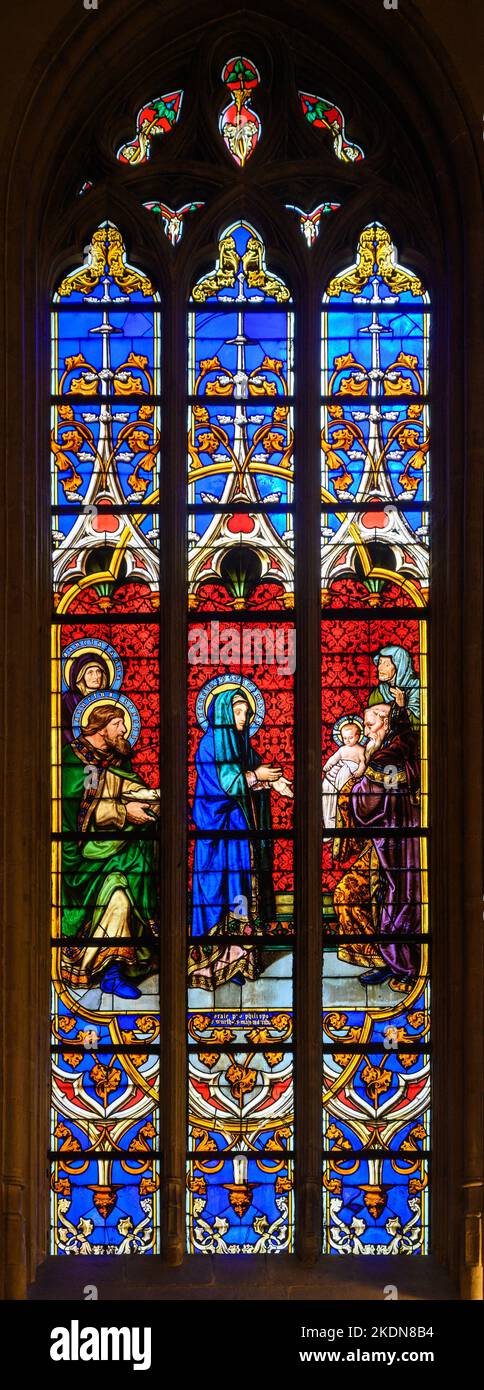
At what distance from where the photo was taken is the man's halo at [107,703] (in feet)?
19.6

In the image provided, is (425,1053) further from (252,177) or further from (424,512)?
(252,177)

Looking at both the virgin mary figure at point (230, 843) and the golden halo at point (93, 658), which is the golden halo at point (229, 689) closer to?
the virgin mary figure at point (230, 843)

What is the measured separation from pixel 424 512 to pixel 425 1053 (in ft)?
7.04

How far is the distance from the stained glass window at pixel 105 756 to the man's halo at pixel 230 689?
0.58 ft

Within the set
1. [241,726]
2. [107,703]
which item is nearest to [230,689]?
[241,726]

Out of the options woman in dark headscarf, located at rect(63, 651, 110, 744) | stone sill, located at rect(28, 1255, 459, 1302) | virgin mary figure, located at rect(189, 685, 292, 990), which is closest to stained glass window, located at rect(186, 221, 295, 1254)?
virgin mary figure, located at rect(189, 685, 292, 990)

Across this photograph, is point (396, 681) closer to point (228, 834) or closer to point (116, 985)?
point (228, 834)

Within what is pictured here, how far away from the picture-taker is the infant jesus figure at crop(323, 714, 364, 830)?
5953 millimetres

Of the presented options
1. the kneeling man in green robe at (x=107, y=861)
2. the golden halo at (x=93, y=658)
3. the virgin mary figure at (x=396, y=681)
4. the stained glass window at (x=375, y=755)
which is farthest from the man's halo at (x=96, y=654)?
the virgin mary figure at (x=396, y=681)

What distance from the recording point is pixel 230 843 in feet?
19.4

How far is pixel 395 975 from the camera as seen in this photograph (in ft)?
19.4
